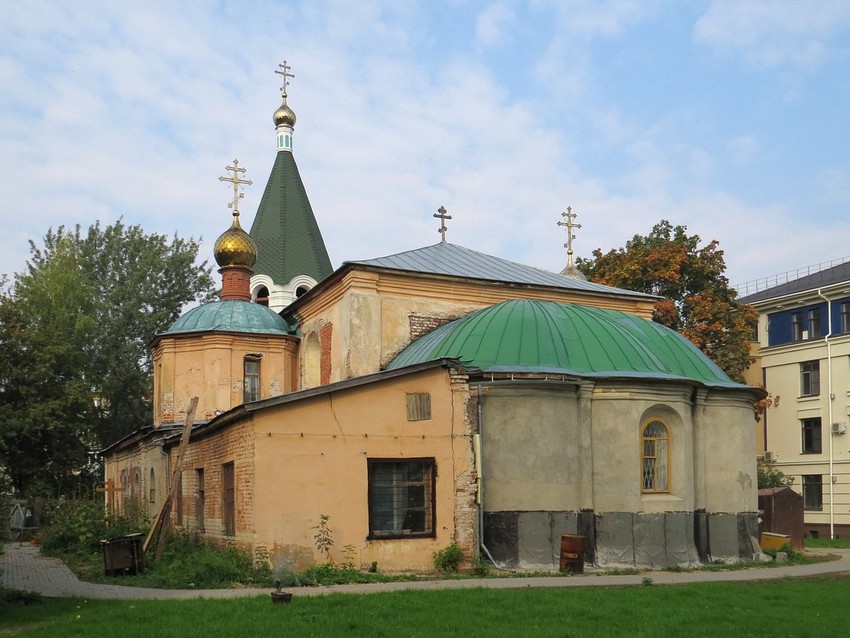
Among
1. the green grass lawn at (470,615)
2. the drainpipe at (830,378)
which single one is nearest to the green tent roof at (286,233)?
the drainpipe at (830,378)

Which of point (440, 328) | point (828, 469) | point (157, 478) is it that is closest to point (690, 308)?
point (828, 469)

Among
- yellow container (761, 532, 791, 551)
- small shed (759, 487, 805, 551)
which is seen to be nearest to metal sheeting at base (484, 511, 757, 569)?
yellow container (761, 532, 791, 551)

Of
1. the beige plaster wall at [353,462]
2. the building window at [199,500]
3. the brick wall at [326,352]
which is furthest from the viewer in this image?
the brick wall at [326,352]

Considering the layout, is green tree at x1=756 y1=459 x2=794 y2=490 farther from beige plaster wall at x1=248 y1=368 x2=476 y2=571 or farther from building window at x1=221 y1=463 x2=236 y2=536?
building window at x1=221 y1=463 x2=236 y2=536

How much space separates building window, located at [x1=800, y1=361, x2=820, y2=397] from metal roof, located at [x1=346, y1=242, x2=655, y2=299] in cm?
1460

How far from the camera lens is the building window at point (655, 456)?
17609mm

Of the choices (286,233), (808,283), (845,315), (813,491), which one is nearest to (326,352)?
(286,233)

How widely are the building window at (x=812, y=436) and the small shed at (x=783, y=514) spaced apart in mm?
15415

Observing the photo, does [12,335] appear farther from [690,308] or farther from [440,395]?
[690,308]

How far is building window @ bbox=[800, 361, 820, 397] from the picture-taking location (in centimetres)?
3616

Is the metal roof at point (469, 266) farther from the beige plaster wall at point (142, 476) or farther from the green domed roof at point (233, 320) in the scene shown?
the beige plaster wall at point (142, 476)

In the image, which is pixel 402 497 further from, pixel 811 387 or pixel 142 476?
pixel 811 387

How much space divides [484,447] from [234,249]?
14724mm

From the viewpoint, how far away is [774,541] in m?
20.2
